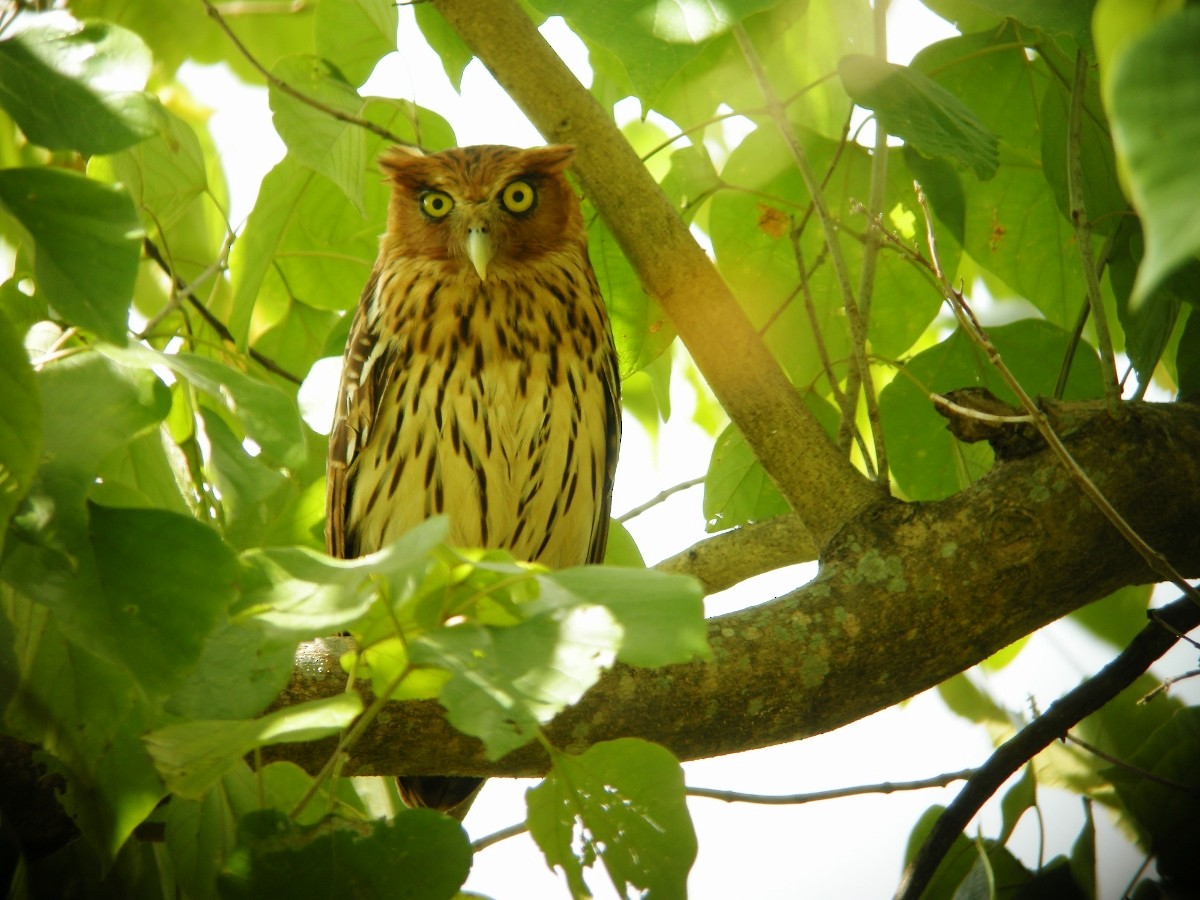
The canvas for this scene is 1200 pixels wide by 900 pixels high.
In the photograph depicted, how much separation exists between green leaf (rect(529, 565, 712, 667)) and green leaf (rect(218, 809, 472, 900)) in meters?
0.43

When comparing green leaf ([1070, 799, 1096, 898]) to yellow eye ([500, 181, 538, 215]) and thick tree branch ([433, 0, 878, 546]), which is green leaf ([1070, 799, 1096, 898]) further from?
yellow eye ([500, 181, 538, 215])

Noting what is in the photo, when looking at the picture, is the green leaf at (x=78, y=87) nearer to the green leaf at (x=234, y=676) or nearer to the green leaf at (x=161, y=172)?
the green leaf at (x=234, y=676)

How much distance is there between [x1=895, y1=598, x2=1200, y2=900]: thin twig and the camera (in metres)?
2.23

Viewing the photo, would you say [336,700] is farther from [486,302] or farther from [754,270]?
[486,302]

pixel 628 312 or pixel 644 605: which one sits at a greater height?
pixel 628 312

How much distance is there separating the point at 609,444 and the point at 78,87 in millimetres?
2274

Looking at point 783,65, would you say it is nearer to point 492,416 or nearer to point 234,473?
point 492,416

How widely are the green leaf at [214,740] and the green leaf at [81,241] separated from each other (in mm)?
422

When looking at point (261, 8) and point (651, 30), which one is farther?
point (261, 8)

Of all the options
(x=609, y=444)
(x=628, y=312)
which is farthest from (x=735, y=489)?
(x=609, y=444)

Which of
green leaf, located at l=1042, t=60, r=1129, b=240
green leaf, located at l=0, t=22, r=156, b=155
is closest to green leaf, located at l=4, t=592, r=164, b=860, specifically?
green leaf, located at l=0, t=22, r=156, b=155

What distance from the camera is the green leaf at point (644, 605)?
1.01 meters

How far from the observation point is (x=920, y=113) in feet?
5.85

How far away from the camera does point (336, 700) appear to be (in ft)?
3.69
